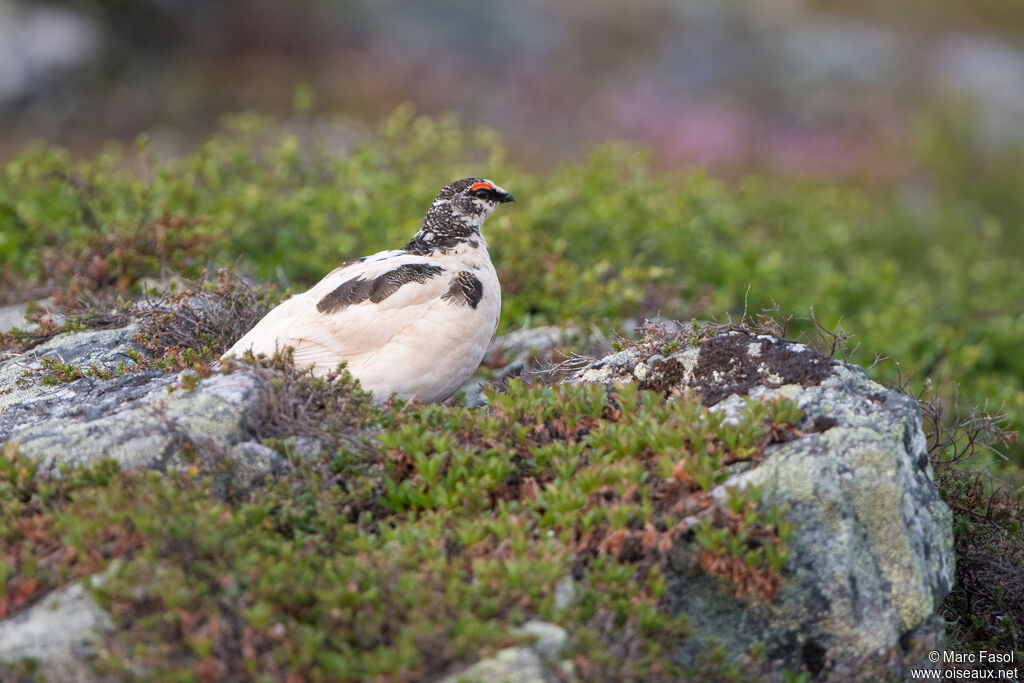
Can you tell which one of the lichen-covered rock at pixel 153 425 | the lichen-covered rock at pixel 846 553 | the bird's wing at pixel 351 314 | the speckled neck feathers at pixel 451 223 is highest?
the speckled neck feathers at pixel 451 223

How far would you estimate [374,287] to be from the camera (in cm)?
582

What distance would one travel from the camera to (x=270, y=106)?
2427cm

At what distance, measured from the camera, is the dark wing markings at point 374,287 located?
5.77 metres

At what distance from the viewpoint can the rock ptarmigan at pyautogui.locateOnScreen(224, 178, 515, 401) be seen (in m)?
5.52

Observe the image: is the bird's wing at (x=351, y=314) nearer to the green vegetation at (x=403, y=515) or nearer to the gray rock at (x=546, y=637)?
the green vegetation at (x=403, y=515)

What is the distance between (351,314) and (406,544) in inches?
76.2

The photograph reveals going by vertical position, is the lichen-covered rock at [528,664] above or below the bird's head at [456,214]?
below

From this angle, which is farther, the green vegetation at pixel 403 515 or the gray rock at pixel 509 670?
the green vegetation at pixel 403 515

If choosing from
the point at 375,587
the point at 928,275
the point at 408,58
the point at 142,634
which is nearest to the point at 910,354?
the point at 928,275

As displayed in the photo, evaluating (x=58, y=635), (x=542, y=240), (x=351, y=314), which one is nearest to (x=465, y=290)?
(x=351, y=314)

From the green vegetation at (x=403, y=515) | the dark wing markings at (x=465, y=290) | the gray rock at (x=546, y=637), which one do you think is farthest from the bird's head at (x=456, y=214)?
the gray rock at (x=546, y=637)

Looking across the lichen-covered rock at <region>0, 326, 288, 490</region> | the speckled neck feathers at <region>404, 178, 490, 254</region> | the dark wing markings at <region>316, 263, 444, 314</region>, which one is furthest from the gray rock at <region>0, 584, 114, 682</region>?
the speckled neck feathers at <region>404, 178, 490, 254</region>

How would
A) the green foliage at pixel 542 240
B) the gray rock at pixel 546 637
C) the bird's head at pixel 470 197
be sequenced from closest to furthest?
1. the gray rock at pixel 546 637
2. the bird's head at pixel 470 197
3. the green foliage at pixel 542 240

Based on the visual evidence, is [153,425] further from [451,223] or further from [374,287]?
[451,223]
